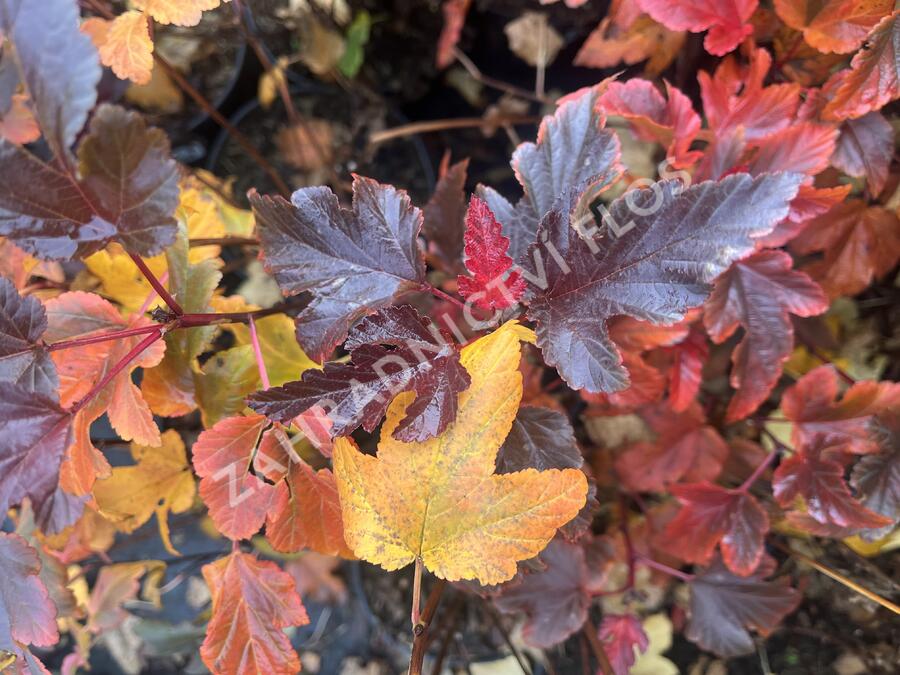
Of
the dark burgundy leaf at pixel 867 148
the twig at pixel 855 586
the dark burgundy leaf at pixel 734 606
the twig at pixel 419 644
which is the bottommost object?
the dark burgundy leaf at pixel 734 606

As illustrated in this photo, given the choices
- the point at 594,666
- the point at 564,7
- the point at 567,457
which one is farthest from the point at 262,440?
the point at 564,7

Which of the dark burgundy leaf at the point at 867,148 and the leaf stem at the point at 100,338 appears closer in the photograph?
the leaf stem at the point at 100,338

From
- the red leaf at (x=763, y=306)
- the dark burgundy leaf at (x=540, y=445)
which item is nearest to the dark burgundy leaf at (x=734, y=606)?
the red leaf at (x=763, y=306)

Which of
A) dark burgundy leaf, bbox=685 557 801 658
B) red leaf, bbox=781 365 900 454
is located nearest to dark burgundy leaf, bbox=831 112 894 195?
red leaf, bbox=781 365 900 454

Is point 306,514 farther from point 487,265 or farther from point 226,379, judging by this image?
point 487,265

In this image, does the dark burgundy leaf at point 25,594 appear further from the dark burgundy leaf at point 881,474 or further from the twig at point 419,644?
the dark burgundy leaf at point 881,474

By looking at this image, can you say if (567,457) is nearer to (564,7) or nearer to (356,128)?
(564,7)
